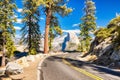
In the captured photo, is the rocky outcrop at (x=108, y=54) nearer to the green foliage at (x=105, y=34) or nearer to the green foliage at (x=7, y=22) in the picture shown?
the green foliage at (x=105, y=34)

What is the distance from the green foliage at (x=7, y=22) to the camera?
41.0 metres

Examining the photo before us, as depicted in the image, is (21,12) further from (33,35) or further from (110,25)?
(110,25)

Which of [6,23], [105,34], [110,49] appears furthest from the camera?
[6,23]

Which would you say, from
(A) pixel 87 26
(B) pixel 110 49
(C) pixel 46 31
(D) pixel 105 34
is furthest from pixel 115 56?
(A) pixel 87 26

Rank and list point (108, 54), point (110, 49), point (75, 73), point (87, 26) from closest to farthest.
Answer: point (75, 73) < point (108, 54) < point (110, 49) < point (87, 26)

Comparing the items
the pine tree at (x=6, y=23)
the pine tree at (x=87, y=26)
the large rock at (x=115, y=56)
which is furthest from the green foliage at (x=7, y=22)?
the pine tree at (x=87, y=26)

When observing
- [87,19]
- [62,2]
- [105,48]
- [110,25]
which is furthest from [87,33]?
[105,48]

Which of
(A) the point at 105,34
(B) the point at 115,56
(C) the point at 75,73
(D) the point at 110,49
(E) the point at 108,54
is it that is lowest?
(C) the point at 75,73

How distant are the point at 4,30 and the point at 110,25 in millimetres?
17745

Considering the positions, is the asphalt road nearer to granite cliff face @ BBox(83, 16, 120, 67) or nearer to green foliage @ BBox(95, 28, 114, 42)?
granite cliff face @ BBox(83, 16, 120, 67)

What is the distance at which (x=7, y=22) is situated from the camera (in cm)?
4169

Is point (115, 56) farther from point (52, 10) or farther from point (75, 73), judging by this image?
point (52, 10)

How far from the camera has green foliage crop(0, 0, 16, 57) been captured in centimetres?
4100

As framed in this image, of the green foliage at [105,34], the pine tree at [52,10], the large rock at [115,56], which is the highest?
the pine tree at [52,10]
